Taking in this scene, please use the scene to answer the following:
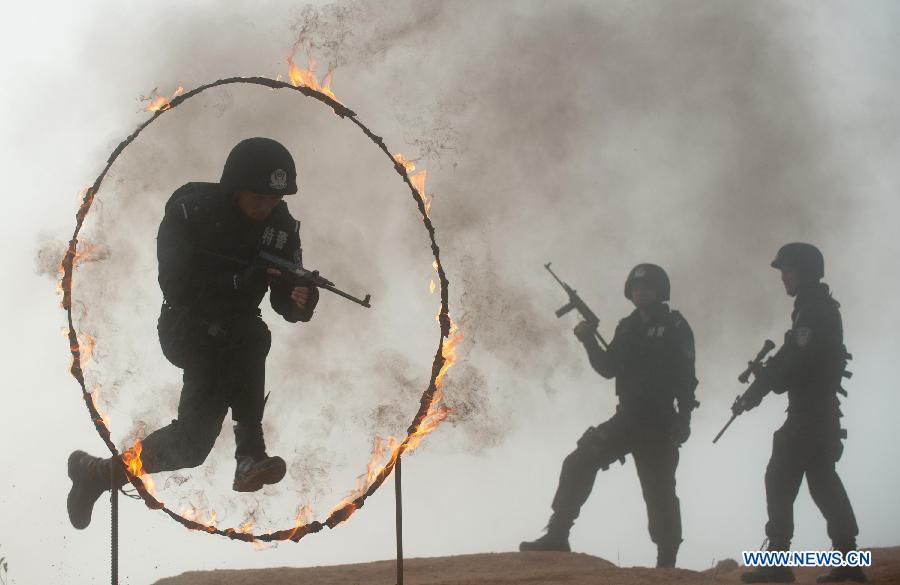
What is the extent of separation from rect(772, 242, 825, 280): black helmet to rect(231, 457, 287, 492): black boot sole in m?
6.65

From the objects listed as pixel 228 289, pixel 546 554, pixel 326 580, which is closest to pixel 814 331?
pixel 546 554

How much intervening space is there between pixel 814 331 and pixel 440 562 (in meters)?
4.91

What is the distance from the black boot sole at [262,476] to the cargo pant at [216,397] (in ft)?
0.61

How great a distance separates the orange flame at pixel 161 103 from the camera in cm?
914

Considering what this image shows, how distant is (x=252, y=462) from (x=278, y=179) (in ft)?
6.72

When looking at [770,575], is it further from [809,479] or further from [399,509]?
[399,509]

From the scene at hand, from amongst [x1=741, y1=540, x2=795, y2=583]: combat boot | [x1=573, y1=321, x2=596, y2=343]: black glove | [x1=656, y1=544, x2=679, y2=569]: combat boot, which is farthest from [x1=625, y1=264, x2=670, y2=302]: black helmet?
[x1=741, y1=540, x2=795, y2=583]: combat boot

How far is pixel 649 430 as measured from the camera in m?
13.7

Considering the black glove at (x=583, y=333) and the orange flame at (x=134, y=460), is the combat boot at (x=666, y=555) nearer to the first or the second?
the black glove at (x=583, y=333)

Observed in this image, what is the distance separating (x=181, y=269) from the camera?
8.48 meters

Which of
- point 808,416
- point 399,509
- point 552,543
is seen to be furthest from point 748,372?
point 399,509

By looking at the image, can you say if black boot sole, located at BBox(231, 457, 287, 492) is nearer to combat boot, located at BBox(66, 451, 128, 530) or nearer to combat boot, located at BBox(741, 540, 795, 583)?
combat boot, located at BBox(66, 451, 128, 530)

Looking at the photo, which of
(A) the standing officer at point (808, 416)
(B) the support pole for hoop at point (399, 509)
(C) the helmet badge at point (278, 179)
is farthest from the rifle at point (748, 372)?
(C) the helmet badge at point (278, 179)

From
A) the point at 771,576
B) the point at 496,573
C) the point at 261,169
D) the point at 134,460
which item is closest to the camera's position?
the point at 261,169
